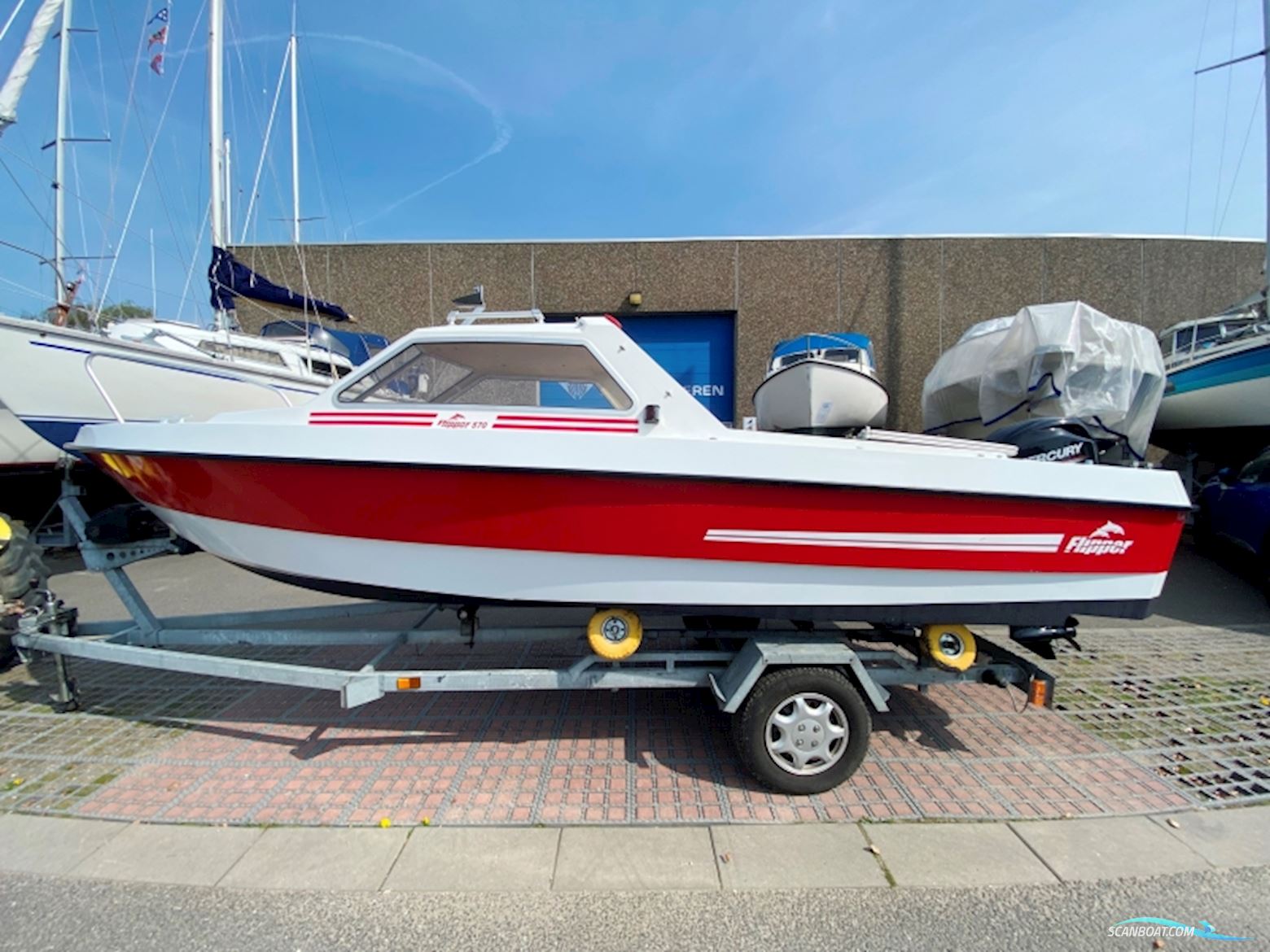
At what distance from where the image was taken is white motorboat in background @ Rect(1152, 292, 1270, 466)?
5973 mm

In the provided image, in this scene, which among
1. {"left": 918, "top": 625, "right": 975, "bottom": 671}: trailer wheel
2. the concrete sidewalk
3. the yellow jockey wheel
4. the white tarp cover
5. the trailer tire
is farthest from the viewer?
the white tarp cover

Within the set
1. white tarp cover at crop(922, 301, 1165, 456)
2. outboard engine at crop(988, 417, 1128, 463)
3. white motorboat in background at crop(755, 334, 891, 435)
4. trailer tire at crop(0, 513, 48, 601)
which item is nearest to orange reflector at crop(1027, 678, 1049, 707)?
outboard engine at crop(988, 417, 1128, 463)

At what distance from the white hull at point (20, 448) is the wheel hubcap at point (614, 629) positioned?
6526mm

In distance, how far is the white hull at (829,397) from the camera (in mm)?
5578

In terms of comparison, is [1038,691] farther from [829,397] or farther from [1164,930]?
[829,397]

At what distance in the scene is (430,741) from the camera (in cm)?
277

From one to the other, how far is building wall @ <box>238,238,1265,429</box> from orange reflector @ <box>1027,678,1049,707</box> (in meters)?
7.84

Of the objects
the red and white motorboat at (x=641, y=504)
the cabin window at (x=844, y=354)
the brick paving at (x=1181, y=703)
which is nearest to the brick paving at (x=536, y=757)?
the brick paving at (x=1181, y=703)

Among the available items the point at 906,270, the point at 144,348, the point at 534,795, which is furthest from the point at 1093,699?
the point at 906,270

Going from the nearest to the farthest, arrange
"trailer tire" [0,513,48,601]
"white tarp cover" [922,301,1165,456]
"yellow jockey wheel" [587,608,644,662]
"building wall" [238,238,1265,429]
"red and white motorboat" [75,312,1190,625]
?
1. "red and white motorboat" [75,312,1190,625]
2. "yellow jockey wheel" [587,608,644,662]
3. "trailer tire" [0,513,48,601]
4. "white tarp cover" [922,301,1165,456]
5. "building wall" [238,238,1265,429]

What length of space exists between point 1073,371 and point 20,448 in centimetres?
1030

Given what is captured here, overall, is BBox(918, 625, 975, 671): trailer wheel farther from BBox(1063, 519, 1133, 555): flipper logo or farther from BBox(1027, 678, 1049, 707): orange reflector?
BBox(1063, 519, 1133, 555): flipper logo

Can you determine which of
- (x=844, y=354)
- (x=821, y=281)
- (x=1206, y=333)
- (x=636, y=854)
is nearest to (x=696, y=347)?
(x=821, y=281)

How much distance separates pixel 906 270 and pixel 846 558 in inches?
368
